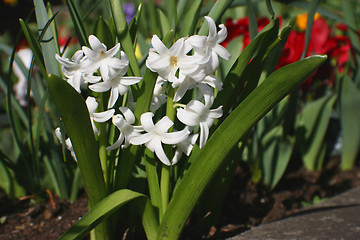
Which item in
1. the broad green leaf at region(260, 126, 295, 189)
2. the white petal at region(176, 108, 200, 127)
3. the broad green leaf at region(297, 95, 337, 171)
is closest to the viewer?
the white petal at region(176, 108, 200, 127)

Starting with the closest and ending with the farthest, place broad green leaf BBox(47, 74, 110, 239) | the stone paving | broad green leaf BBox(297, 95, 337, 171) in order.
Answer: broad green leaf BBox(47, 74, 110, 239) → the stone paving → broad green leaf BBox(297, 95, 337, 171)

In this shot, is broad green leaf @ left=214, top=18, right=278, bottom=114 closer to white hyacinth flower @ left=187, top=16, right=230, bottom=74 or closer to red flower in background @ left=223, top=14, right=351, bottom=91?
white hyacinth flower @ left=187, top=16, right=230, bottom=74

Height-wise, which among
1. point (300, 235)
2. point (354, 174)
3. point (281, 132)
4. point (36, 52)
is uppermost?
point (36, 52)

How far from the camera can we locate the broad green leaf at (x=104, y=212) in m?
0.71

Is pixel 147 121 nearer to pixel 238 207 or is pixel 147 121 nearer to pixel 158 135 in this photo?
pixel 158 135

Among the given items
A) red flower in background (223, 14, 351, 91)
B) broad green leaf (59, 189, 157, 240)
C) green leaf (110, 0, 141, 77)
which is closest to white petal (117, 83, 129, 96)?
green leaf (110, 0, 141, 77)

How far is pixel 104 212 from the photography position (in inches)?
29.3

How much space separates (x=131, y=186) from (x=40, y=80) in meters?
0.65

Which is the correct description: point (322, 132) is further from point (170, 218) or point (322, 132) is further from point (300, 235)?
point (170, 218)

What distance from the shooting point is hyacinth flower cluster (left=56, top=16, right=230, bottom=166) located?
0.71 meters

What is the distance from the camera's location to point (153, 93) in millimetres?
832

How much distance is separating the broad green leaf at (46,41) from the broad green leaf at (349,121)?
44.6 inches

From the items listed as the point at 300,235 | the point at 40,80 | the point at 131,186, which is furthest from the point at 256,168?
the point at 40,80

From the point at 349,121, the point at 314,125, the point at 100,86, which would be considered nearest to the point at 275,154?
the point at 314,125
